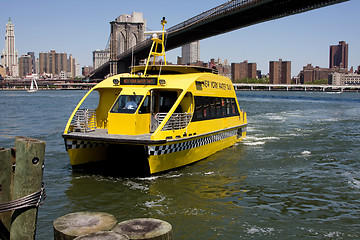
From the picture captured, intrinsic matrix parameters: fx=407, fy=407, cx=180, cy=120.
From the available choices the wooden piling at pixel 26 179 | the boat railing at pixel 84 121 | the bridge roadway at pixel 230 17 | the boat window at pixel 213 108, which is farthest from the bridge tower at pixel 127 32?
the wooden piling at pixel 26 179

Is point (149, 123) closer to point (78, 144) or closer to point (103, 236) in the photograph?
point (78, 144)

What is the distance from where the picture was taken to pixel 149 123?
11.6 m

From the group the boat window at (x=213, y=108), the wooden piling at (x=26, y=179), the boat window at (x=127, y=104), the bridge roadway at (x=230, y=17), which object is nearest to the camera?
the wooden piling at (x=26, y=179)

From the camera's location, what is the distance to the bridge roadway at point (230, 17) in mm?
48312

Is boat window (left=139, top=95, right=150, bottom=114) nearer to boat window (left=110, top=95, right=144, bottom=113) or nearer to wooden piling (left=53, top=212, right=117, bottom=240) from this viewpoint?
boat window (left=110, top=95, right=144, bottom=113)

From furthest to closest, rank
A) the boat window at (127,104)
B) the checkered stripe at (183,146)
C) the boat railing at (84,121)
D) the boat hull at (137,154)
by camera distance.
Answer: the boat railing at (84,121)
the boat window at (127,104)
the boat hull at (137,154)
the checkered stripe at (183,146)

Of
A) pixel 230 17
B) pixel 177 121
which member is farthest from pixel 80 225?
pixel 230 17

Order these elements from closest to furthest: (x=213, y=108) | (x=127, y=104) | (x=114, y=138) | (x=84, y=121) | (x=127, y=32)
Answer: (x=114, y=138), (x=127, y=104), (x=84, y=121), (x=213, y=108), (x=127, y=32)

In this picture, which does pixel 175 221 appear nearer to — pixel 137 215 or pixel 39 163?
pixel 137 215

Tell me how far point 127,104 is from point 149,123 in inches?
35.5

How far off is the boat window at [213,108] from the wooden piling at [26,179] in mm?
7237

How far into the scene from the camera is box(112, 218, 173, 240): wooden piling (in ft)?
15.3

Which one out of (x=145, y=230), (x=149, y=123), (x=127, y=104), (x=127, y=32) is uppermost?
(x=127, y=32)

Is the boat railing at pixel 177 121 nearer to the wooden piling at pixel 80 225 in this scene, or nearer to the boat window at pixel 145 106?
the boat window at pixel 145 106
